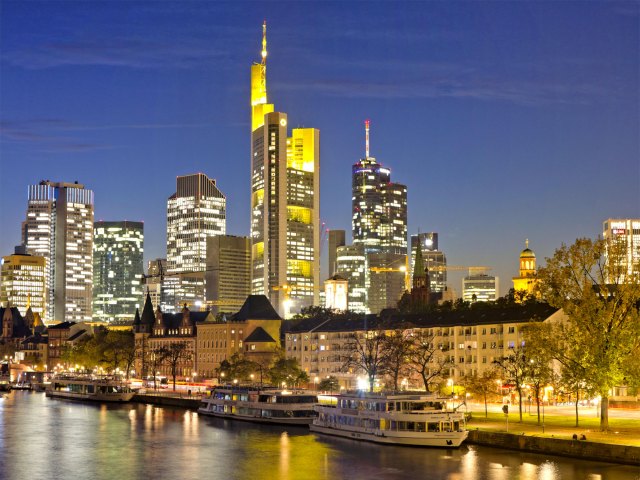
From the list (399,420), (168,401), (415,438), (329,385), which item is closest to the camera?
(415,438)

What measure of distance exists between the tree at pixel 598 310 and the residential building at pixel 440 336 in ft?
120

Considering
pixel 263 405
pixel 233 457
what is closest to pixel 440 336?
pixel 263 405

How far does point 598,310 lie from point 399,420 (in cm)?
2175

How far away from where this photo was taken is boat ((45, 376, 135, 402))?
6535 inches

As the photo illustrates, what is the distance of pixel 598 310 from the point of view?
90.7m

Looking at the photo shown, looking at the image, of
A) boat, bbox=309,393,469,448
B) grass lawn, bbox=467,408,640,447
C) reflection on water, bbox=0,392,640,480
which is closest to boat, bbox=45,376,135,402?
reflection on water, bbox=0,392,640,480

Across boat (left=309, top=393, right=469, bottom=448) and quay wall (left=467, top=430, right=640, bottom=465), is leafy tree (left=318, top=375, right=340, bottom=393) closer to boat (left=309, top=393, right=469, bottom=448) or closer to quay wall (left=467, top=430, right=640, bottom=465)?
boat (left=309, top=393, right=469, bottom=448)

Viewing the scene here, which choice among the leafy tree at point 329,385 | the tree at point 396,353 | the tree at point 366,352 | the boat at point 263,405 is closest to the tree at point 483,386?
the boat at point 263,405

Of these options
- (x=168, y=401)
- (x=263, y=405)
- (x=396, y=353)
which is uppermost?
(x=396, y=353)

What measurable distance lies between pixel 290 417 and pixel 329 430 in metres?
14.2

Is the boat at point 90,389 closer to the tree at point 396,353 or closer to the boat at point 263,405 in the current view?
the boat at point 263,405

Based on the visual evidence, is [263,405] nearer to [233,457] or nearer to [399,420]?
[399,420]

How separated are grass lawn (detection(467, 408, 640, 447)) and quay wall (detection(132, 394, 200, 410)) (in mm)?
52082

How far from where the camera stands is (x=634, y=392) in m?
91.5
